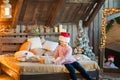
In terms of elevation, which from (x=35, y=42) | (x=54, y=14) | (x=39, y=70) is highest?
(x=54, y=14)

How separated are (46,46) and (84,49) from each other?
103 cm

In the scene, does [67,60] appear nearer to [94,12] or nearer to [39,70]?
[39,70]

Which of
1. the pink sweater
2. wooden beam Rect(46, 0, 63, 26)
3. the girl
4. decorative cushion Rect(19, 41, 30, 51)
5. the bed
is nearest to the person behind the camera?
the bed

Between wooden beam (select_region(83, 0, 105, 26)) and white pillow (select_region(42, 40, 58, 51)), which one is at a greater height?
wooden beam (select_region(83, 0, 105, 26))

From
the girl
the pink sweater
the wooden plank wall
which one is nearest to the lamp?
the girl

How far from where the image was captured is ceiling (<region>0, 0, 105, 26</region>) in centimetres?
769

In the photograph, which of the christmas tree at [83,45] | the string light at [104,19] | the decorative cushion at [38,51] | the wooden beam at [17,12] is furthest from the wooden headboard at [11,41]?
the string light at [104,19]

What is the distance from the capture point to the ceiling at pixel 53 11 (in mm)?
7691

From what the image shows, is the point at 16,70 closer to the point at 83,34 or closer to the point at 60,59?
the point at 60,59

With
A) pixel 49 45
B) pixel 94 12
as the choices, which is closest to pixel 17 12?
pixel 49 45

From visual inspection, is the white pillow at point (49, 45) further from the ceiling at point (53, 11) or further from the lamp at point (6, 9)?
the lamp at point (6, 9)

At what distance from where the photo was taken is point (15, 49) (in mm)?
8031

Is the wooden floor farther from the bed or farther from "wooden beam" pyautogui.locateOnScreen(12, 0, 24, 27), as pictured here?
"wooden beam" pyautogui.locateOnScreen(12, 0, 24, 27)

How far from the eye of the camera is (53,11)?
809cm
